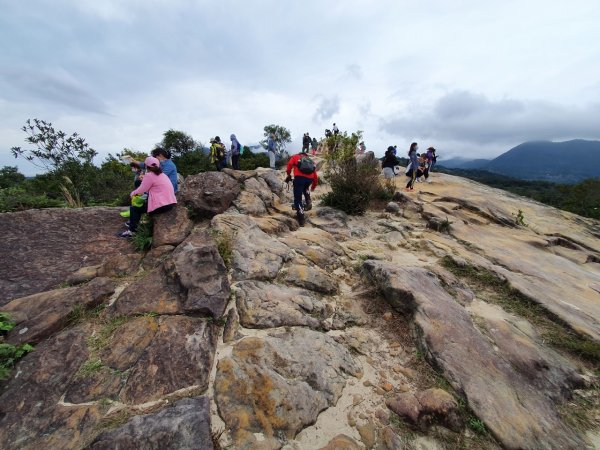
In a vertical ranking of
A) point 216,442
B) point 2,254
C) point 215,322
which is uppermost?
point 2,254

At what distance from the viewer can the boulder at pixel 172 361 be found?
126 inches

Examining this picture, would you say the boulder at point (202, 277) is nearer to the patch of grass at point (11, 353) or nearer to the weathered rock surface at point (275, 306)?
the weathered rock surface at point (275, 306)

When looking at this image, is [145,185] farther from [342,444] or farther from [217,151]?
[217,151]

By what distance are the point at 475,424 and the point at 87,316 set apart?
17.0 feet

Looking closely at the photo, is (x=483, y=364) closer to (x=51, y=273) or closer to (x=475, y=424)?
(x=475, y=424)

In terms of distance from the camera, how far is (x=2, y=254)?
5.35 metres

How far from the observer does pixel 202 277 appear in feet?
14.7

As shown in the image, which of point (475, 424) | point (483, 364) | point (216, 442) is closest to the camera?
point (216, 442)

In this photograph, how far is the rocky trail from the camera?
302 cm

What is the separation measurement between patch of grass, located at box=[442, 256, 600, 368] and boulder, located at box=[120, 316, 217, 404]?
5.21 metres

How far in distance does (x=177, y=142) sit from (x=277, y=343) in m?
30.2

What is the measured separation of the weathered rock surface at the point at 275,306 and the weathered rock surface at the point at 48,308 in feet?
6.91

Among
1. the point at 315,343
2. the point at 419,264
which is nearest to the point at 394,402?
the point at 315,343

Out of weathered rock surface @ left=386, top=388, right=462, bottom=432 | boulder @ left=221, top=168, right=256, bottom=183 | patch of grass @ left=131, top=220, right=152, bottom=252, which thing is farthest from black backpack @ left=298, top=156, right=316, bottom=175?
weathered rock surface @ left=386, top=388, right=462, bottom=432
